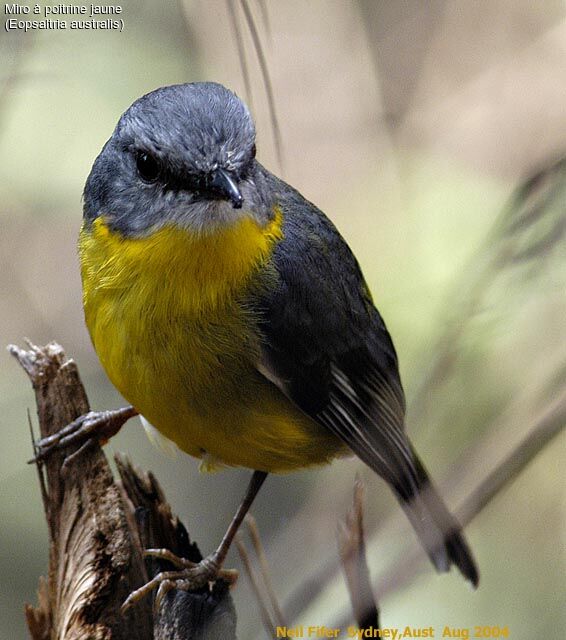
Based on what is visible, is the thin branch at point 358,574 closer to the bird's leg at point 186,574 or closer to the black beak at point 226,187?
the bird's leg at point 186,574

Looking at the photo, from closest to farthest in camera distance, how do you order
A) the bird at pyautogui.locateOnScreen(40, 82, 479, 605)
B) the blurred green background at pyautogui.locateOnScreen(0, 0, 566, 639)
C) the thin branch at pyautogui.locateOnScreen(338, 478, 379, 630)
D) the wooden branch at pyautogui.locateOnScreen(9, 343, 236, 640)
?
the thin branch at pyautogui.locateOnScreen(338, 478, 379, 630)
the bird at pyautogui.locateOnScreen(40, 82, 479, 605)
the wooden branch at pyautogui.locateOnScreen(9, 343, 236, 640)
the blurred green background at pyautogui.locateOnScreen(0, 0, 566, 639)

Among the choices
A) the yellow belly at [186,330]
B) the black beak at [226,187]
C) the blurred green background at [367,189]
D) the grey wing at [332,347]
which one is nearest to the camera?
the black beak at [226,187]

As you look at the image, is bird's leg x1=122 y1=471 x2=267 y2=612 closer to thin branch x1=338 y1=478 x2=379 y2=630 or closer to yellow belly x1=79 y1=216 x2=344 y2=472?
yellow belly x1=79 y1=216 x2=344 y2=472

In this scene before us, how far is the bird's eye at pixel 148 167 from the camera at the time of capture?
319cm

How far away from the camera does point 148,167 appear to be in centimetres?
322

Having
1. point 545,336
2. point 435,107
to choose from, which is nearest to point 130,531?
point 545,336

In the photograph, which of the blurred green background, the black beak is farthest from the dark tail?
the black beak

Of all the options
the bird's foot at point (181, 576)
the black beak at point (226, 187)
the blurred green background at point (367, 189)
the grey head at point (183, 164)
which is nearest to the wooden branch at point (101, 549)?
the bird's foot at point (181, 576)

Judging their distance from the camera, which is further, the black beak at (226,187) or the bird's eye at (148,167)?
the bird's eye at (148,167)

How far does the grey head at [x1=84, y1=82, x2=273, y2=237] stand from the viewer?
3.08 meters

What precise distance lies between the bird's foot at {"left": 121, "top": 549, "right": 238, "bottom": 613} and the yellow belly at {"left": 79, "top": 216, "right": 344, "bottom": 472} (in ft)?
1.43

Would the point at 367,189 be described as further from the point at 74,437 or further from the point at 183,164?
the point at 183,164

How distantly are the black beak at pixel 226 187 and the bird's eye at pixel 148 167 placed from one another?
22 cm

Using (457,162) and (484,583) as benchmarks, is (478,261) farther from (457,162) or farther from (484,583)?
(484,583)
